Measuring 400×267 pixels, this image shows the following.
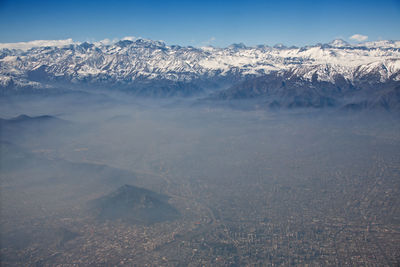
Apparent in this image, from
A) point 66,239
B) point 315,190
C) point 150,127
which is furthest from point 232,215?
point 150,127

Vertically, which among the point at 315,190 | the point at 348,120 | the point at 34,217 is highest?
the point at 348,120

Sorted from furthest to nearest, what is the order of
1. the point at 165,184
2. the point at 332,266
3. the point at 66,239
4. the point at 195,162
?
the point at 195,162 → the point at 165,184 → the point at 66,239 → the point at 332,266

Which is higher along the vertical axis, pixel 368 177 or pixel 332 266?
pixel 368 177

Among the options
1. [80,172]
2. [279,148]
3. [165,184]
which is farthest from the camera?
Result: [279,148]

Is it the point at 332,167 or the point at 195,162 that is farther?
the point at 195,162

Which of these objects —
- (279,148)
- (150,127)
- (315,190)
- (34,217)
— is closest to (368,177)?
(315,190)

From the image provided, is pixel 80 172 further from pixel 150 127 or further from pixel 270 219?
pixel 150 127

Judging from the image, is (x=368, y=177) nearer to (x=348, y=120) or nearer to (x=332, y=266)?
(x=332, y=266)
